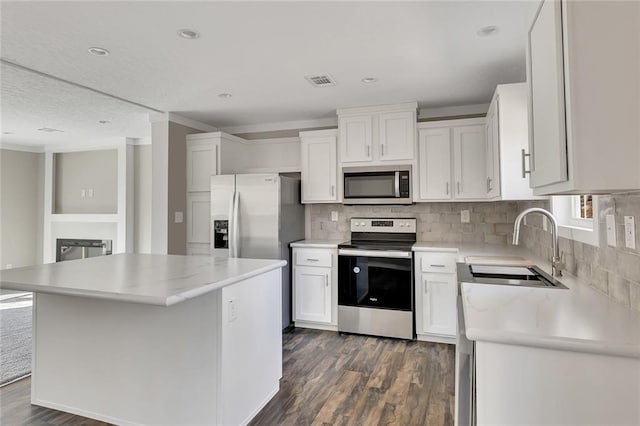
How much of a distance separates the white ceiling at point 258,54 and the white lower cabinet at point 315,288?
→ 1596 mm

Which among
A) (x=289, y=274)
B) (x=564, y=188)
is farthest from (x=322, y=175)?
(x=564, y=188)

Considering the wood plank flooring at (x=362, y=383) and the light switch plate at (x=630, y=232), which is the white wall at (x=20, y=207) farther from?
the light switch plate at (x=630, y=232)

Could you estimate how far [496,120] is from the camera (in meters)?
2.64

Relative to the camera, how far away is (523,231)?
347cm

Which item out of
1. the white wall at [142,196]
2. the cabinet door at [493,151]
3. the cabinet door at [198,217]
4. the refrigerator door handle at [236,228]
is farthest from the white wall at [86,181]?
the cabinet door at [493,151]

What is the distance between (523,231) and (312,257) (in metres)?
2.10

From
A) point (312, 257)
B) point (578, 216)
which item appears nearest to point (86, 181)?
point (312, 257)

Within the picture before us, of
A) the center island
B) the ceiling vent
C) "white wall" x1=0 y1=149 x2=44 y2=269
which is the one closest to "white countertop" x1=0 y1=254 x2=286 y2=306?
the center island

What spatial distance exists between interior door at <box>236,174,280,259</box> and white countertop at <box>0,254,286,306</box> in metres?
1.20

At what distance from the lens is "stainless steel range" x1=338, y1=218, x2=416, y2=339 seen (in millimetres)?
3395

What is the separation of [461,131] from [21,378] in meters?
4.27

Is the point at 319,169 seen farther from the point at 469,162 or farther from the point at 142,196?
the point at 142,196

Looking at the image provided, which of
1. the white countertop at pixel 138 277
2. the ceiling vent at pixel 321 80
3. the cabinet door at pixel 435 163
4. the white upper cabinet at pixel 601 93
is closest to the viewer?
the white upper cabinet at pixel 601 93

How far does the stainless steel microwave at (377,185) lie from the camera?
3678 mm
